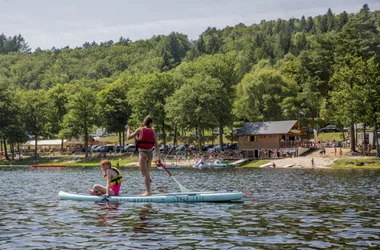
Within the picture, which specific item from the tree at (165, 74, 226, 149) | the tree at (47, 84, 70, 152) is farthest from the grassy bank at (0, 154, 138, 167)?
the tree at (165, 74, 226, 149)

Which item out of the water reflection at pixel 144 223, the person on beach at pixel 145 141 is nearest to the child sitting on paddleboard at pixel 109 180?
the person on beach at pixel 145 141

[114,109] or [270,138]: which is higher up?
[114,109]

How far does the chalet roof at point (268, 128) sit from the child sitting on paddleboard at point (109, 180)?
68.3m

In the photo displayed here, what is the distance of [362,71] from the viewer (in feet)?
260

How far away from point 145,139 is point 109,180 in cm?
311

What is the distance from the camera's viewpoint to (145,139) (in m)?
24.8

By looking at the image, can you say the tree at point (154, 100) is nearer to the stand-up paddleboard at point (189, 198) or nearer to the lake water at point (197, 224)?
the lake water at point (197, 224)

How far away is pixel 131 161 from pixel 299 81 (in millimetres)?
50825

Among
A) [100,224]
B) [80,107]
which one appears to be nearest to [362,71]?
[80,107]

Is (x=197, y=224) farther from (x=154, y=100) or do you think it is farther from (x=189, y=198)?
(x=154, y=100)

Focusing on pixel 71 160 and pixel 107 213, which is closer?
pixel 107 213

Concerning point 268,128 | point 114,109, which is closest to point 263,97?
point 268,128

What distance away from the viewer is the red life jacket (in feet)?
81.1

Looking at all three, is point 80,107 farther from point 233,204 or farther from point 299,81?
point 233,204
